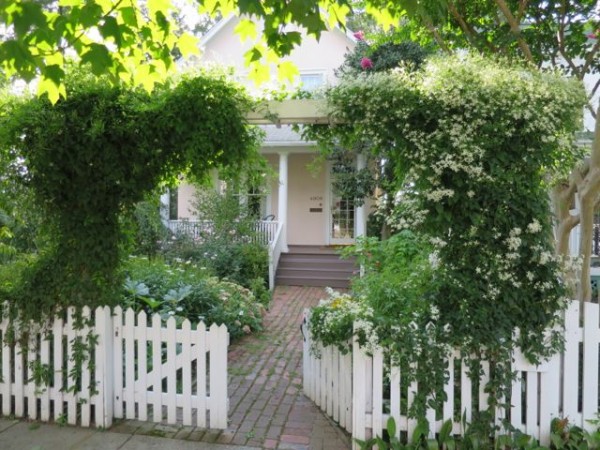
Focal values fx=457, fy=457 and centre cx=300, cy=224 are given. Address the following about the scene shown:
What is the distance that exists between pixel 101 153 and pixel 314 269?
8439 millimetres

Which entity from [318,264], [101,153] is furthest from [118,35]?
[318,264]

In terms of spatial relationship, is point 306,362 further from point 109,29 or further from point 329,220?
point 329,220

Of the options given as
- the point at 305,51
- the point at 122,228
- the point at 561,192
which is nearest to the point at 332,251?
the point at 305,51

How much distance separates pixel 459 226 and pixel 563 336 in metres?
1.08

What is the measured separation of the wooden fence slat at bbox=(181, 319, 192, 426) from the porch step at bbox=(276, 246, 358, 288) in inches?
297

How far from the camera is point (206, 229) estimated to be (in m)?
11.5

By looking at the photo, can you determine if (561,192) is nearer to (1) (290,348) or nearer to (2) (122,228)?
(1) (290,348)

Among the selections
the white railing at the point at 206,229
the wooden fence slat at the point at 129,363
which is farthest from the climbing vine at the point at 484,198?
the white railing at the point at 206,229

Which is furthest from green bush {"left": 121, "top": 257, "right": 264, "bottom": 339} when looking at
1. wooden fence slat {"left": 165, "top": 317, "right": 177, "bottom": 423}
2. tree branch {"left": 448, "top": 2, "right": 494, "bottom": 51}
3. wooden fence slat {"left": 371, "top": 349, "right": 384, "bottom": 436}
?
tree branch {"left": 448, "top": 2, "right": 494, "bottom": 51}

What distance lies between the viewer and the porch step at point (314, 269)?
11508mm

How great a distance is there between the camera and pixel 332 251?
1268cm

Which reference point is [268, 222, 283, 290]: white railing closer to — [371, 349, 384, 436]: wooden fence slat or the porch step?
the porch step

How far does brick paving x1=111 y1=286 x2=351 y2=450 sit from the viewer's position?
12.1 feet

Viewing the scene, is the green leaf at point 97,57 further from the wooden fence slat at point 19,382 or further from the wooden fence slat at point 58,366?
the wooden fence slat at point 19,382
